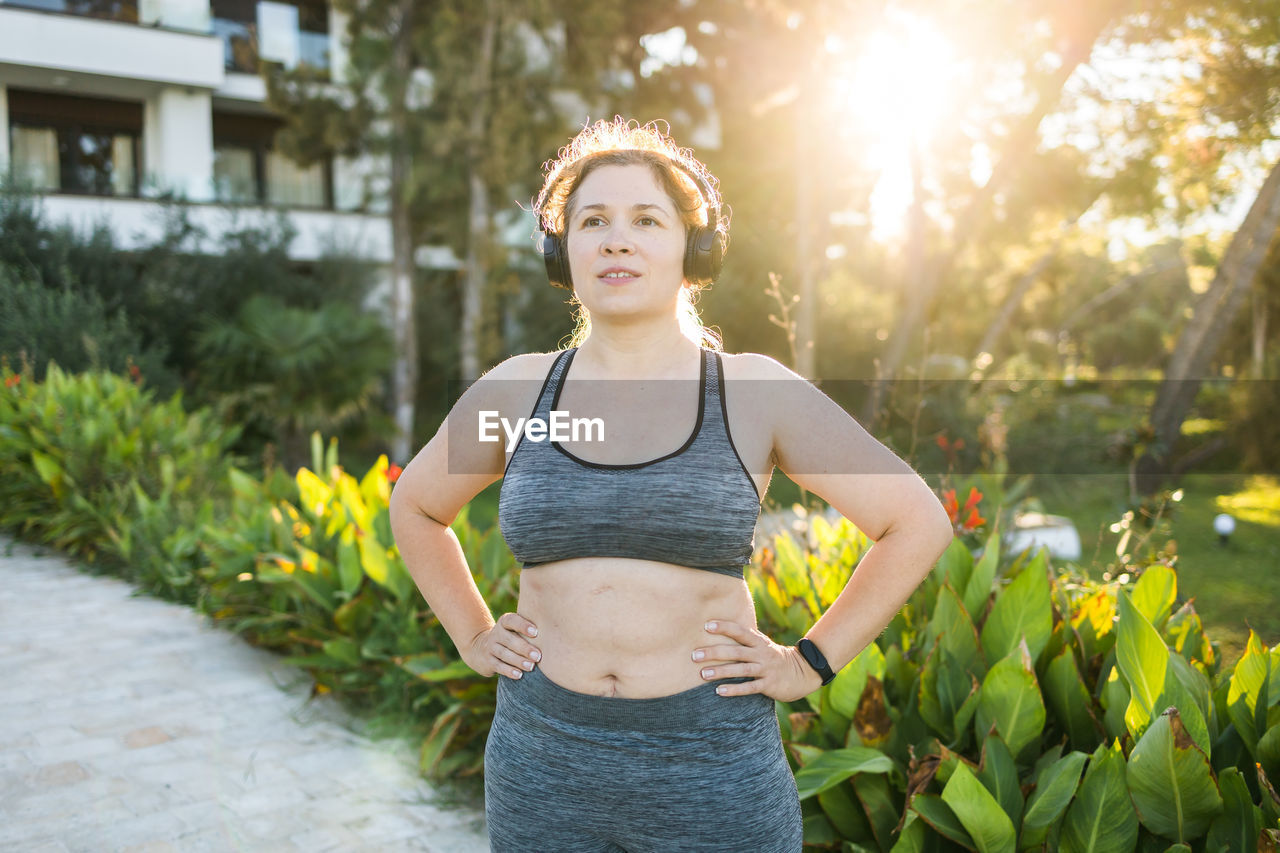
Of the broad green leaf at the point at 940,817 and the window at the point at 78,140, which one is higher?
the window at the point at 78,140

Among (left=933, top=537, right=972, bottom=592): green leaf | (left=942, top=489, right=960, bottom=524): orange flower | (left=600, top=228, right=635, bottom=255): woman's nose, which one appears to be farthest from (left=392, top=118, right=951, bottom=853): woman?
(left=942, top=489, right=960, bottom=524): orange flower

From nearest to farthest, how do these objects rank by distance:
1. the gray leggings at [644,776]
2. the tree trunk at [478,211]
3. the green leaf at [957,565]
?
the gray leggings at [644,776] < the green leaf at [957,565] < the tree trunk at [478,211]

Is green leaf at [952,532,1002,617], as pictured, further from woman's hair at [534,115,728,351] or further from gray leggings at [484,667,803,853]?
gray leggings at [484,667,803,853]

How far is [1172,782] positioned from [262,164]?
2476cm

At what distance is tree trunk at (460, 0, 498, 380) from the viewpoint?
55.8 feet

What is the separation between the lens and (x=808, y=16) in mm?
16359

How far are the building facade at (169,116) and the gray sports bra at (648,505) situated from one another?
1887 centimetres

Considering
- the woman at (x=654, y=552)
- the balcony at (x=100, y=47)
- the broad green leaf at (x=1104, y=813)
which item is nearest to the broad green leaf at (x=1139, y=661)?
the broad green leaf at (x=1104, y=813)

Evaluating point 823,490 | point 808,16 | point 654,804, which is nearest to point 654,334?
point 823,490

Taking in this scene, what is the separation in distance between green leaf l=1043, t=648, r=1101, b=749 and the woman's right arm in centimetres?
163

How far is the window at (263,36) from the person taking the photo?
21438mm

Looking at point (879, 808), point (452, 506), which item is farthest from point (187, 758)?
point (879, 808)

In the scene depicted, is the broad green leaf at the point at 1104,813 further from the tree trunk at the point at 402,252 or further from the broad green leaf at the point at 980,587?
the tree trunk at the point at 402,252

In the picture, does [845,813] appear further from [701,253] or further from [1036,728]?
[701,253]
